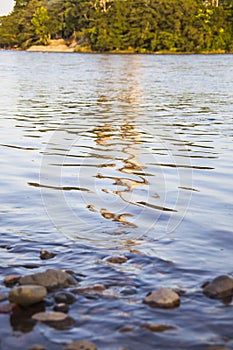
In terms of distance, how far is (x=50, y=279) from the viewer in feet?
16.6

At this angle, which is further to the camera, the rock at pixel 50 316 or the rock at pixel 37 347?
the rock at pixel 50 316

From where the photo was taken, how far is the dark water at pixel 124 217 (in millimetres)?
4559

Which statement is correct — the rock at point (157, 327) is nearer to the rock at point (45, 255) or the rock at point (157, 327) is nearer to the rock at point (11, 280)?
the rock at point (11, 280)

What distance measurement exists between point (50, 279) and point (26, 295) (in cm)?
41

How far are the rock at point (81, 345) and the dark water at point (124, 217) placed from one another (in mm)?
111

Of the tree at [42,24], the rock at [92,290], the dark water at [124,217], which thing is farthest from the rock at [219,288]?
the tree at [42,24]

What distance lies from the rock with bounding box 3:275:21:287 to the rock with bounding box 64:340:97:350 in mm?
1230

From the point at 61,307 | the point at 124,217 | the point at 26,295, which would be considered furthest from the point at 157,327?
the point at 124,217

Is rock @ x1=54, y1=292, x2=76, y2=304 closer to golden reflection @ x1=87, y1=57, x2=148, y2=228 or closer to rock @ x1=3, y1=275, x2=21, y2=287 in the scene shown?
rock @ x1=3, y1=275, x2=21, y2=287

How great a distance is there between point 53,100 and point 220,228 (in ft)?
59.1

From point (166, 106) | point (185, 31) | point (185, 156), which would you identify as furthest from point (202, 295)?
point (185, 31)

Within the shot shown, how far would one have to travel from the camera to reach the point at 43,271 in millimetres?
5531

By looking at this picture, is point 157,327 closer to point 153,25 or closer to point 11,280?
point 11,280

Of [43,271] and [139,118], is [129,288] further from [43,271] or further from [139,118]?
[139,118]
